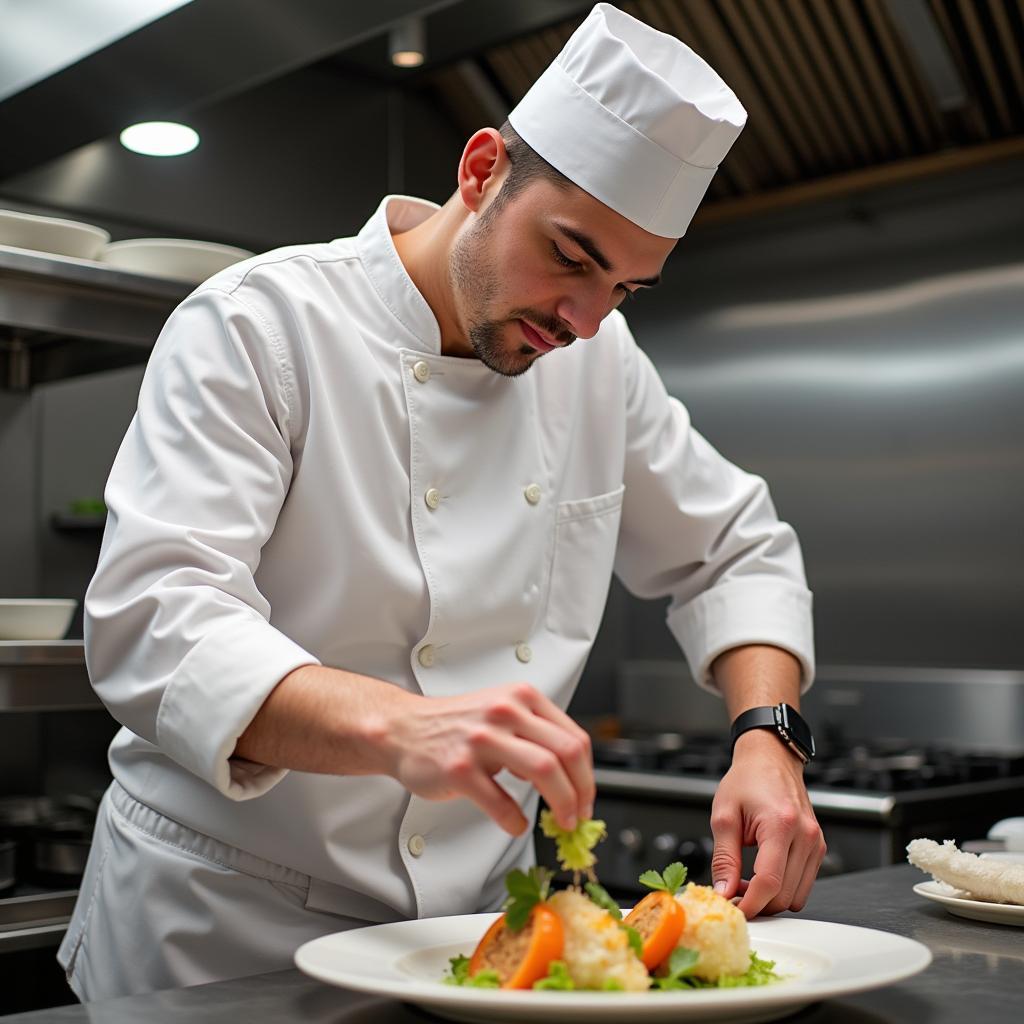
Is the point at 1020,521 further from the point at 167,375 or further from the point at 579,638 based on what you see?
the point at 167,375

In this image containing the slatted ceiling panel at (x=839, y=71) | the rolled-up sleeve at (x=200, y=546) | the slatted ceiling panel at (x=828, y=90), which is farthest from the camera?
the slatted ceiling panel at (x=828, y=90)

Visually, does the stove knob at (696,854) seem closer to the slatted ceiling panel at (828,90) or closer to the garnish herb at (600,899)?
the garnish herb at (600,899)

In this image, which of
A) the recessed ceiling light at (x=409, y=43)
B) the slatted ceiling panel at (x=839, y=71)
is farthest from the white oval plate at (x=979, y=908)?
the recessed ceiling light at (x=409, y=43)

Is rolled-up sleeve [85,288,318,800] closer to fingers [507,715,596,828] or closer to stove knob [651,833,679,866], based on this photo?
fingers [507,715,596,828]

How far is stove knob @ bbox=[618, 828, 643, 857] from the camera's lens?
254 centimetres

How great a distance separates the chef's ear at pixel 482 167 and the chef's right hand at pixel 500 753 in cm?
62

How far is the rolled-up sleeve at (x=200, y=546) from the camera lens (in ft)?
3.18

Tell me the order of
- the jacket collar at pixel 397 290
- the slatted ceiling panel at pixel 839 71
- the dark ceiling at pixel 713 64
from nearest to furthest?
the jacket collar at pixel 397 290
the dark ceiling at pixel 713 64
the slatted ceiling panel at pixel 839 71

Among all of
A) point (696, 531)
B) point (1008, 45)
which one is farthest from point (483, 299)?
point (1008, 45)

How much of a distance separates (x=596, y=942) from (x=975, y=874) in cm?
48

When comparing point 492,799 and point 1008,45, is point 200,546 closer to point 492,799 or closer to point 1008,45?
point 492,799

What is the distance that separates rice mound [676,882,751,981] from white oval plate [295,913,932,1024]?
0.12 ft

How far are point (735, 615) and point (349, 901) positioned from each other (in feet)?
1.74

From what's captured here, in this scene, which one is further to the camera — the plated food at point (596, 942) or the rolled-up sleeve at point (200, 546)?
the rolled-up sleeve at point (200, 546)
